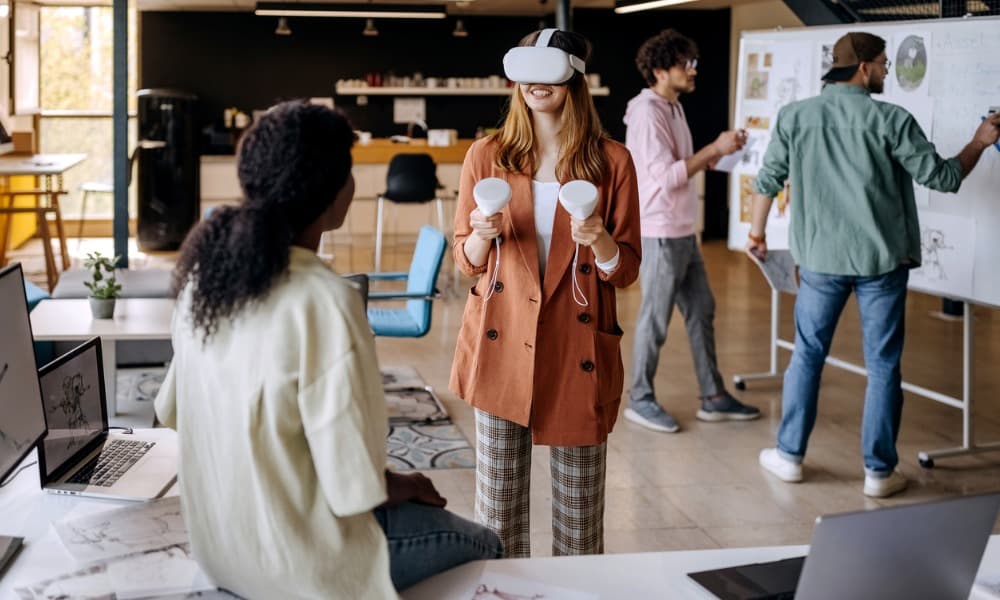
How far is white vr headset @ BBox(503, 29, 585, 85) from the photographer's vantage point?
2639 millimetres

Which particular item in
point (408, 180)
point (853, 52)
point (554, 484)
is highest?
point (853, 52)

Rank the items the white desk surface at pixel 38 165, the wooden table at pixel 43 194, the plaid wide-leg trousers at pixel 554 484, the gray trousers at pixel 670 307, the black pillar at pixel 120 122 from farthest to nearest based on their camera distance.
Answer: the wooden table at pixel 43 194, the white desk surface at pixel 38 165, the black pillar at pixel 120 122, the gray trousers at pixel 670 307, the plaid wide-leg trousers at pixel 554 484

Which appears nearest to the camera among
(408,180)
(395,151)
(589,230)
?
(589,230)

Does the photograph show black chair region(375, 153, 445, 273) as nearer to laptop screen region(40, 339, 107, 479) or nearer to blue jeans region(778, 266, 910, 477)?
blue jeans region(778, 266, 910, 477)

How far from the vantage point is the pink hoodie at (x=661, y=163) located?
5074 millimetres

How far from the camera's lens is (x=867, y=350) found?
171 inches

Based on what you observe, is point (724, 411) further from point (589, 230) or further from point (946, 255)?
point (589, 230)

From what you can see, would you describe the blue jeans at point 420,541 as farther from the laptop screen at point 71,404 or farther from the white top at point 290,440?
the laptop screen at point 71,404

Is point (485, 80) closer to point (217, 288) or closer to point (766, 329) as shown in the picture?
point (766, 329)

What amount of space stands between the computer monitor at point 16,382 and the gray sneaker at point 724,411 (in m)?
3.78

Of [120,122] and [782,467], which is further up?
[120,122]

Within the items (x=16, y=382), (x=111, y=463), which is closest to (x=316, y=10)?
(x=111, y=463)

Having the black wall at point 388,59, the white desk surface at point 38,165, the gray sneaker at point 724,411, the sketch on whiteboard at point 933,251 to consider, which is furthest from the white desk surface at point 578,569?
the black wall at point 388,59

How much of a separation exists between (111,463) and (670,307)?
3.26 metres
